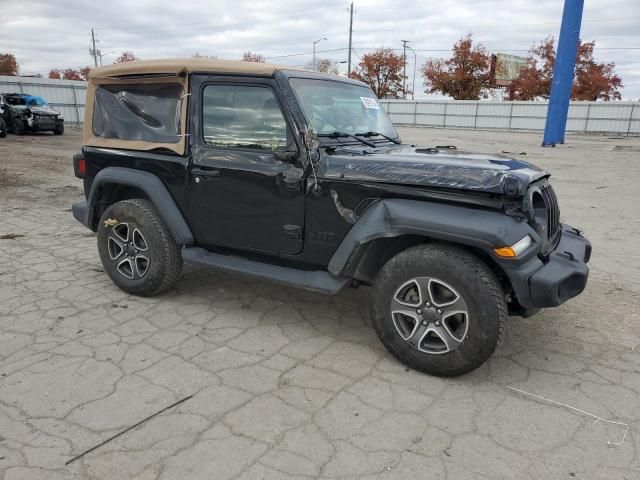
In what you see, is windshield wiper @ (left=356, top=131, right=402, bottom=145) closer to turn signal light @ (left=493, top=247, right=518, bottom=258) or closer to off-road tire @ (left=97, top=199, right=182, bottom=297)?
turn signal light @ (left=493, top=247, right=518, bottom=258)

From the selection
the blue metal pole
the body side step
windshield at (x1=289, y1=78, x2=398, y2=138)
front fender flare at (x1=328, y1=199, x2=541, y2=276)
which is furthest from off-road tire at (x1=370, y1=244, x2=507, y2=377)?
the blue metal pole

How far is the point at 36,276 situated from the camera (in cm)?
466

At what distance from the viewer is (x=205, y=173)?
372 centimetres

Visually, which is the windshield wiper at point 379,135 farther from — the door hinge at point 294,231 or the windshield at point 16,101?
Answer: the windshield at point 16,101

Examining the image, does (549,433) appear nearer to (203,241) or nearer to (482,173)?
(482,173)

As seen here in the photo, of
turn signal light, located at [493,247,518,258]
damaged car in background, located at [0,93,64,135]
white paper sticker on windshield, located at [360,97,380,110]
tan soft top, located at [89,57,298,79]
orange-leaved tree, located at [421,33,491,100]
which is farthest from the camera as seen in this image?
orange-leaved tree, located at [421,33,491,100]

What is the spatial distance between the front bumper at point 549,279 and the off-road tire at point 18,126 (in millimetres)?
21397

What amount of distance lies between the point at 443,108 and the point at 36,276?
118 feet

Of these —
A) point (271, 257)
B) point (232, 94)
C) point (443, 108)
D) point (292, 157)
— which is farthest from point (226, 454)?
point (443, 108)

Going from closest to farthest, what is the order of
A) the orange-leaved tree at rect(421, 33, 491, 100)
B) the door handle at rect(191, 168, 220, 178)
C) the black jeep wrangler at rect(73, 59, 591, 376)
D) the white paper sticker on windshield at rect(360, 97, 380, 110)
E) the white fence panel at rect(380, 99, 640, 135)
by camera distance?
the black jeep wrangler at rect(73, 59, 591, 376)
the door handle at rect(191, 168, 220, 178)
the white paper sticker on windshield at rect(360, 97, 380, 110)
the white fence panel at rect(380, 99, 640, 135)
the orange-leaved tree at rect(421, 33, 491, 100)

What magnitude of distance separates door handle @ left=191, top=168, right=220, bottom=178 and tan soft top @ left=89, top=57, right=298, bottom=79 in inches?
29.0

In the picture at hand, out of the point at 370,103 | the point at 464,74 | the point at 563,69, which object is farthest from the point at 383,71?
the point at 370,103

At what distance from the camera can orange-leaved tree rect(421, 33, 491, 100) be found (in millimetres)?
47500

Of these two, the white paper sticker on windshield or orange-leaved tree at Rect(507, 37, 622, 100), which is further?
orange-leaved tree at Rect(507, 37, 622, 100)
